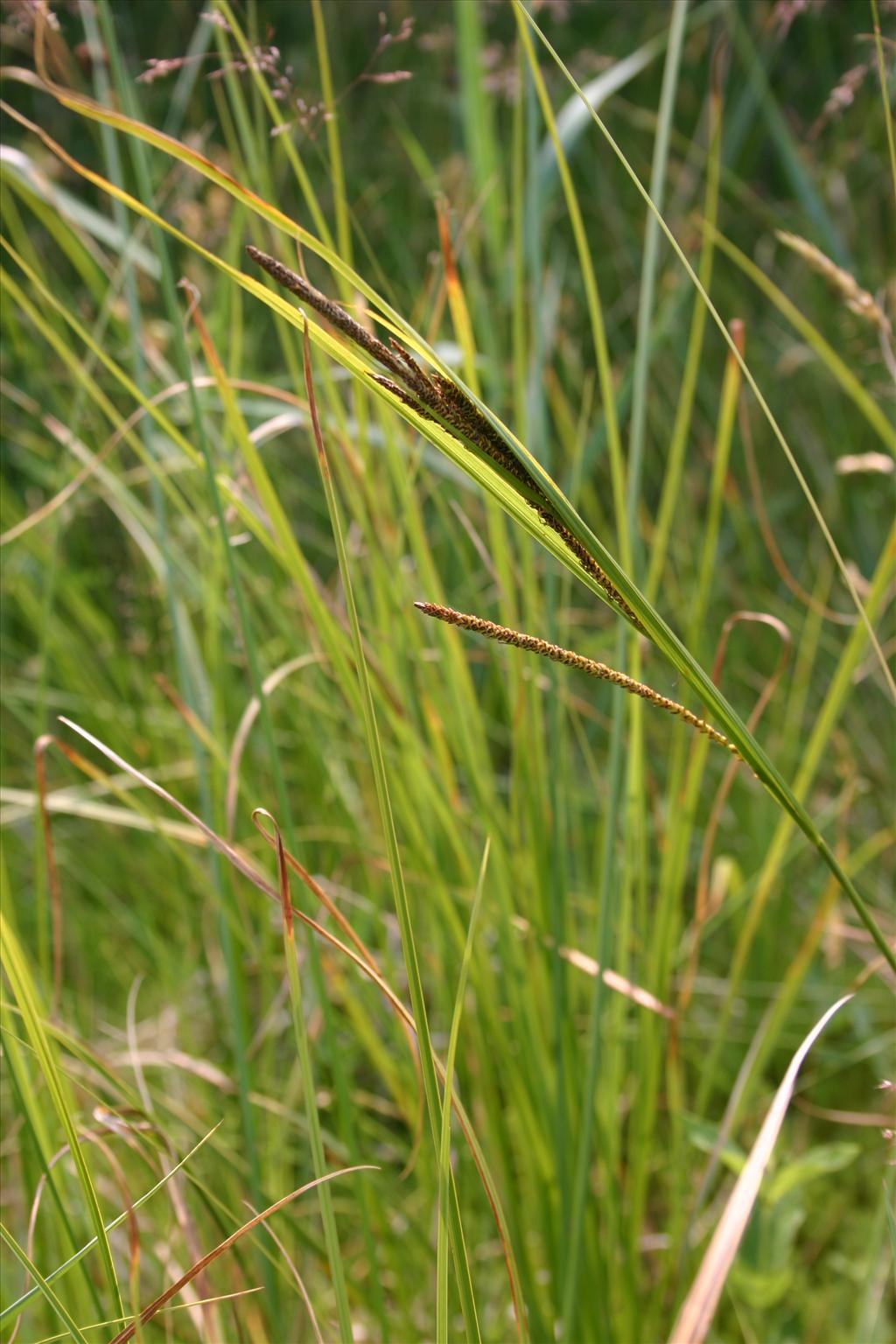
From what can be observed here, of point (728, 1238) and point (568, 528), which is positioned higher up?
point (568, 528)

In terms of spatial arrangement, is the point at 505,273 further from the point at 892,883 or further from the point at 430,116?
the point at 430,116

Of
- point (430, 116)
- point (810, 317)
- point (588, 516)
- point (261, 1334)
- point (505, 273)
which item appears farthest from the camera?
point (430, 116)

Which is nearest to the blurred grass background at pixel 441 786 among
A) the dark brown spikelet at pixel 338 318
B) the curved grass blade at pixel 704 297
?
the dark brown spikelet at pixel 338 318

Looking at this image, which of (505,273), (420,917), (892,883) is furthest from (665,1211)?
(505,273)

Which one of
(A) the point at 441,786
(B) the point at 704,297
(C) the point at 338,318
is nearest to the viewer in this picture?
(C) the point at 338,318

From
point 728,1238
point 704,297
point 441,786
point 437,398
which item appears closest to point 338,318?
point 437,398

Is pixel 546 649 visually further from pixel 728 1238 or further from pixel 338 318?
pixel 728 1238

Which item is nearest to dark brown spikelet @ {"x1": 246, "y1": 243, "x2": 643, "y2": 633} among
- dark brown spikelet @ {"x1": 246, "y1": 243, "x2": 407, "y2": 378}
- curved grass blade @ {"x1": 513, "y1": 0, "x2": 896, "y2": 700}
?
dark brown spikelet @ {"x1": 246, "y1": 243, "x2": 407, "y2": 378}

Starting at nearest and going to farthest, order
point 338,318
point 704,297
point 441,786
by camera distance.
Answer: point 338,318 → point 704,297 → point 441,786

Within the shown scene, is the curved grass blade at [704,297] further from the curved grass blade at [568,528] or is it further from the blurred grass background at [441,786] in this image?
the blurred grass background at [441,786]
